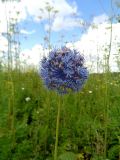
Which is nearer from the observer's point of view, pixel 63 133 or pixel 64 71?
pixel 64 71

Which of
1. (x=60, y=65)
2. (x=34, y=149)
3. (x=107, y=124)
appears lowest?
(x=34, y=149)

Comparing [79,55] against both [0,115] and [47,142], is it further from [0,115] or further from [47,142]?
[47,142]

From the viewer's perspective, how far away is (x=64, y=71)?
3014 mm

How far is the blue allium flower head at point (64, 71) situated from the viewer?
3021mm

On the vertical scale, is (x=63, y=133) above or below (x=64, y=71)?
below

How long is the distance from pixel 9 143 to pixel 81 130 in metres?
0.91

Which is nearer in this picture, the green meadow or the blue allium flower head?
the blue allium flower head

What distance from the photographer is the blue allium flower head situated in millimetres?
3021

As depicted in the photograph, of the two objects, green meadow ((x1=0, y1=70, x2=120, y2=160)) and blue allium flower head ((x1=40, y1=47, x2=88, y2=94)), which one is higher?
blue allium flower head ((x1=40, y1=47, x2=88, y2=94))

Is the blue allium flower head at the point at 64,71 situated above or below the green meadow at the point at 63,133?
above

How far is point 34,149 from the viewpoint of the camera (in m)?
4.39

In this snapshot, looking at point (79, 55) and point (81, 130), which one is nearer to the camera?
point (79, 55)

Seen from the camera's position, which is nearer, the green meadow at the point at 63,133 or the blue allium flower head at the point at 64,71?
the blue allium flower head at the point at 64,71

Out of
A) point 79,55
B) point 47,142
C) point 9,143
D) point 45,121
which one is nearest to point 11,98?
point 45,121
